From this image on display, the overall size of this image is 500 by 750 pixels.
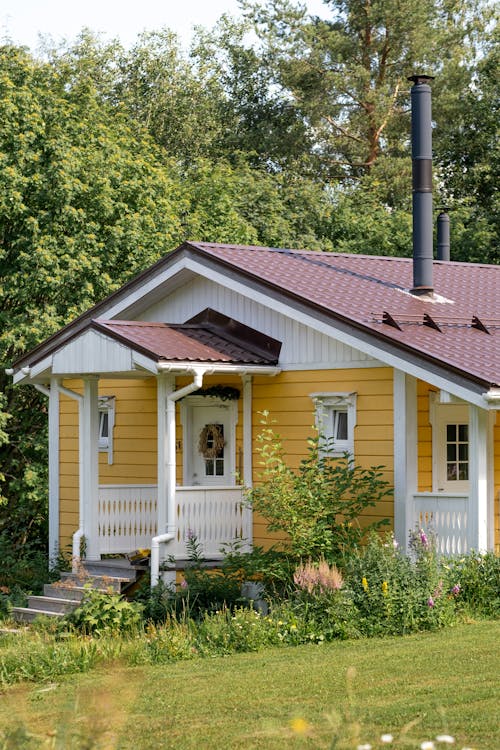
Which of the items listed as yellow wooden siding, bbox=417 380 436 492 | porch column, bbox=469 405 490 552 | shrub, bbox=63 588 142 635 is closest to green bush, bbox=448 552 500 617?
porch column, bbox=469 405 490 552

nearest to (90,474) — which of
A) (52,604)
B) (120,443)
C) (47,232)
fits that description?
(120,443)

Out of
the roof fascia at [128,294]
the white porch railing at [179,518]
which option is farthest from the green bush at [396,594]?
the roof fascia at [128,294]

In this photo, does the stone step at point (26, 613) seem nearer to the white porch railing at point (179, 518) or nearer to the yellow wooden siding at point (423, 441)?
the white porch railing at point (179, 518)

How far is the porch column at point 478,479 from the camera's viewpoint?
13148 mm

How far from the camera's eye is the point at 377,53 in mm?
42438

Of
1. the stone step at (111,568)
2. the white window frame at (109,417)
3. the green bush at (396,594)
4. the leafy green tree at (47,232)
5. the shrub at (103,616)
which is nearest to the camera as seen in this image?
the green bush at (396,594)

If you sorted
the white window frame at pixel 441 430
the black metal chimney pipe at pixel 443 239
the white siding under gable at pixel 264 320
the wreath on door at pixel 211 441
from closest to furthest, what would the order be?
the white window frame at pixel 441 430 → the white siding under gable at pixel 264 320 → the wreath on door at pixel 211 441 → the black metal chimney pipe at pixel 443 239

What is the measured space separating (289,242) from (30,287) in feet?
35.2

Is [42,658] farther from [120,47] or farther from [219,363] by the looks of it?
[120,47]

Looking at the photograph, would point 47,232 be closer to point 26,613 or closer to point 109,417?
point 109,417

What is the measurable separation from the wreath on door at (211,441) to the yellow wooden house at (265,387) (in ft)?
0.06

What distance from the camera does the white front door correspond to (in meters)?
16.3

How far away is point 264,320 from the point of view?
52.0 feet

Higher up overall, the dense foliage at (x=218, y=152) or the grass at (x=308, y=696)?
the dense foliage at (x=218, y=152)
